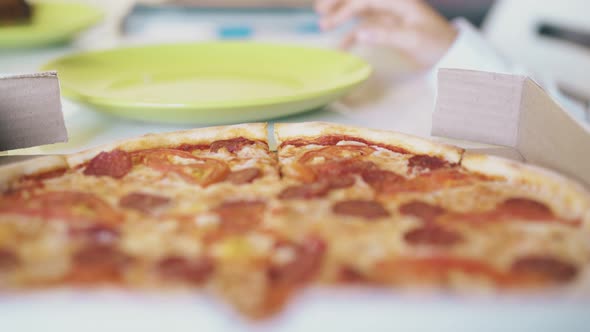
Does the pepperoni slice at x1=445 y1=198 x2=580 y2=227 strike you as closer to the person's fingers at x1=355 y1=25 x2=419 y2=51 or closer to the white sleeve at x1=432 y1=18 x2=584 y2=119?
the white sleeve at x1=432 y1=18 x2=584 y2=119

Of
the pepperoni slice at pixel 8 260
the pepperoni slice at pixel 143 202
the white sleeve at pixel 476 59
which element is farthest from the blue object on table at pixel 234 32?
the pepperoni slice at pixel 8 260

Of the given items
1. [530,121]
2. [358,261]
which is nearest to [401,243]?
[358,261]

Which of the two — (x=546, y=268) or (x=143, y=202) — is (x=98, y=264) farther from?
(x=546, y=268)

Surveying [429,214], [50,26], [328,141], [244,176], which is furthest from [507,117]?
[50,26]

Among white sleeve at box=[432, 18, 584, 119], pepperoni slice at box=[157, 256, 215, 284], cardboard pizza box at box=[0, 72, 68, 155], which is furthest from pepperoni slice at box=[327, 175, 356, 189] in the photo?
white sleeve at box=[432, 18, 584, 119]

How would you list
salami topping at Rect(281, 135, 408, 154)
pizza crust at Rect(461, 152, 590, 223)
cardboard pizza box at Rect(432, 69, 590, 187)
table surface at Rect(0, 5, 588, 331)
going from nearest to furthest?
table surface at Rect(0, 5, 588, 331) < pizza crust at Rect(461, 152, 590, 223) < cardboard pizza box at Rect(432, 69, 590, 187) < salami topping at Rect(281, 135, 408, 154)

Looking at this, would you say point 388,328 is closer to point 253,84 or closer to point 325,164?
point 325,164
